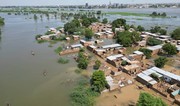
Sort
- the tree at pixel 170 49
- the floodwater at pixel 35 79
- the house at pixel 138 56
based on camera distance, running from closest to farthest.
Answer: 1. the floodwater at pixel 35 79
2. the house at pixel 138 56
3. the tree at pixel 170 49

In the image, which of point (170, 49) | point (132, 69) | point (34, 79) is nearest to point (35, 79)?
point (34, 79)

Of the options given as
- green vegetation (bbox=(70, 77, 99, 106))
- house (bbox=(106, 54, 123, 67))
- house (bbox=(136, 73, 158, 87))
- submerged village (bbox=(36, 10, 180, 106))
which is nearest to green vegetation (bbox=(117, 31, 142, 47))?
submerged village (bbox=(36, 10, 180, 106))

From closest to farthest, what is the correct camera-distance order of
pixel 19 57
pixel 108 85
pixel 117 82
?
1. pixel 108 85
2. pixel 117 82
3. pixel 19 57

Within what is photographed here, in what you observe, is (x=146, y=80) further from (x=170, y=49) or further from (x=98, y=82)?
(x=170, y=49)

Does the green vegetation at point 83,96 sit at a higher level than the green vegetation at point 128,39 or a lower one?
lower

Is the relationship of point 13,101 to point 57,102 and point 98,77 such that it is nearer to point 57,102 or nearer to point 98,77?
point 57,102

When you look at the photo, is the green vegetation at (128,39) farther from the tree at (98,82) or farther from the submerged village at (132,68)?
the tree at (98,82)

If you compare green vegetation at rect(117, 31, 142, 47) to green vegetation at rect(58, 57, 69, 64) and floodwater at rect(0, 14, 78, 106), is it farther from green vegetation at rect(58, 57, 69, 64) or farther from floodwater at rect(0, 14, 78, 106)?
green vegetation at rect(58, 57, 69, 64)

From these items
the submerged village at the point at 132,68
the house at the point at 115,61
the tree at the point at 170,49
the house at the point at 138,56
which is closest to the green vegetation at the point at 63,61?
the submerged village at the point at 132,68

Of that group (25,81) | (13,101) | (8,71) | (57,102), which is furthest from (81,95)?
(8,71)
